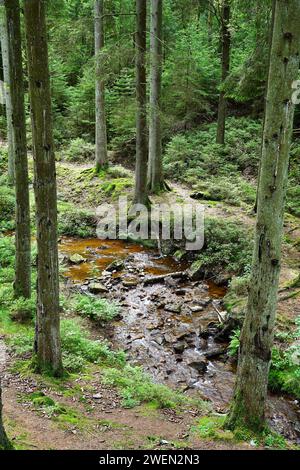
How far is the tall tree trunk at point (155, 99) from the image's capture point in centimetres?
1393

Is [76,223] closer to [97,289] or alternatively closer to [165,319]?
[97,289]

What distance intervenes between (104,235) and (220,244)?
4.79 m

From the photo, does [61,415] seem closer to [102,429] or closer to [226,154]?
[102,429]

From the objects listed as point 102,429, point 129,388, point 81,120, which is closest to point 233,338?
point 129,388

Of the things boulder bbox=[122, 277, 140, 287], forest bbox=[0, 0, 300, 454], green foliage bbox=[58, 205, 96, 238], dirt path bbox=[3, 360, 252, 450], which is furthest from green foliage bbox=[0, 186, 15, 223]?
dirt path bbox=[3, 360, 252, 450]

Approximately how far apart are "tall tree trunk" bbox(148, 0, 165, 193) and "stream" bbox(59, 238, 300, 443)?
12.2 feet

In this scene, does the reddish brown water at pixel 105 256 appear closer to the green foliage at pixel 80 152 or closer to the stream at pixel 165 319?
the stream at pixel 165 319

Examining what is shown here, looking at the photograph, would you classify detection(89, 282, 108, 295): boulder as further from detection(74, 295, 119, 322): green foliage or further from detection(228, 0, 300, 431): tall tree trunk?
detection(228, 0, 300, 431): tall tree trunk

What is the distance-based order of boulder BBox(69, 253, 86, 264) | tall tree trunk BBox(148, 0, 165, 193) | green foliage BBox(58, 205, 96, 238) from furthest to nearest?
green foliage BBox(58, 205, 96, 238) → tall tree trunk BBox(148, 0, 165, 193) → boulder BBox(69, 253, 86, 264)

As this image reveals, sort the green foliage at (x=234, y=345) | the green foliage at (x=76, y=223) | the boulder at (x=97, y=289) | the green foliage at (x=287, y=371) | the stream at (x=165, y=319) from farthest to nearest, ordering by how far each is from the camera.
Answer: the green foliage at (x=76, y=223) < the boulder at (x=97, y=289) < the green foliage at (x=234, y=345) < the stream at (x=165, y=319) < the green foliage at (x=287, y=371)

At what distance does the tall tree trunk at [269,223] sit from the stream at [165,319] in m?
1.30

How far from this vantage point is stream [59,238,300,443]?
6840 mm

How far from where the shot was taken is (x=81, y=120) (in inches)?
973

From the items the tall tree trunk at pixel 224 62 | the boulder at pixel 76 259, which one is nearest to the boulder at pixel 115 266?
the boulder at pixel 76 259
